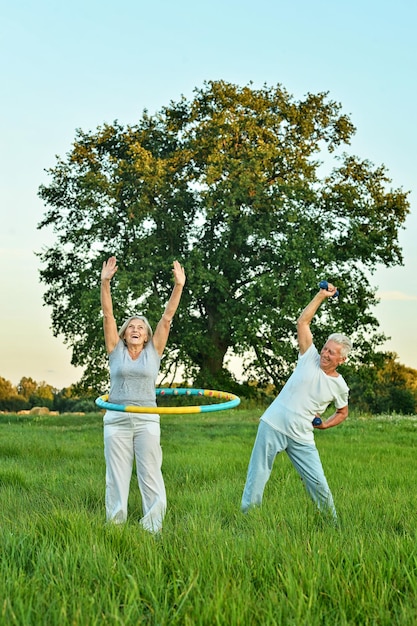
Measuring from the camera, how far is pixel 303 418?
297 inches

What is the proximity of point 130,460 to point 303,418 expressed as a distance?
177cm

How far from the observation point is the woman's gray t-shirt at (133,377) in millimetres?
7418

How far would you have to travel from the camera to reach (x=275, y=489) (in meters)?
9.18

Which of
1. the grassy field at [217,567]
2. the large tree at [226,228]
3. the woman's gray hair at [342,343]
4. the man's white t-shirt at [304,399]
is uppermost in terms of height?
the large tree at [226,228]

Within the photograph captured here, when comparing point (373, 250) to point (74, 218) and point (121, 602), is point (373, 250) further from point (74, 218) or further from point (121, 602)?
point (121, 602)

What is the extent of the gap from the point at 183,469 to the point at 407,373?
1435 inches

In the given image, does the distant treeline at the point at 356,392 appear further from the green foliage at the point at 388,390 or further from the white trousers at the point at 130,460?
the white trousers at the point at 130,460

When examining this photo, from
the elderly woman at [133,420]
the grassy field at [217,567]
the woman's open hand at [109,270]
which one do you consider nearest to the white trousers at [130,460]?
the elderly woman at [133,420]

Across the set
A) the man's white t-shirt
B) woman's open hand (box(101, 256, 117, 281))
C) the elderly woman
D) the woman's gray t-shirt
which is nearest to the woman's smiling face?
the elderly woman

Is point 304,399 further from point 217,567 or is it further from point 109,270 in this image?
point 217,567

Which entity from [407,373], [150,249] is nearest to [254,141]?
[150,249]

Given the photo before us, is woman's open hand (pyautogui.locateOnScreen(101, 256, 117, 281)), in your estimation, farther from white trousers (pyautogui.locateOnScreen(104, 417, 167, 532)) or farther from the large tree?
the large tree

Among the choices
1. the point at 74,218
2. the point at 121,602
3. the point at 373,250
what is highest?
the point at 74,218

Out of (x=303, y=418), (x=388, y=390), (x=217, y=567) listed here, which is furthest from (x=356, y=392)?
(x=217, y=567)
